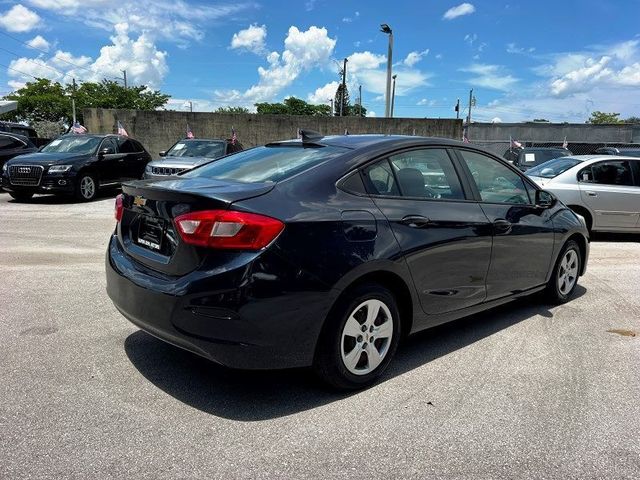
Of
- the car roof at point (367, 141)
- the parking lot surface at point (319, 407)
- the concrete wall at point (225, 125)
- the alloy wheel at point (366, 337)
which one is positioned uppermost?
the concrete wall at point (225, 125)

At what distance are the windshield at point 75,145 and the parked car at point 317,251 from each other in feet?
34.6

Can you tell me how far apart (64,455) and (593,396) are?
314 cm

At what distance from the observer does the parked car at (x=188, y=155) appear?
12344mm

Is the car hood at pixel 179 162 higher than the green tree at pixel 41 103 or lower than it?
lower

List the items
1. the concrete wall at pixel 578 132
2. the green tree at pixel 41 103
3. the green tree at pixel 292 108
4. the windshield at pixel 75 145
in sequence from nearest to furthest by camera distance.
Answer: the windshield at pixel 75 145, the concrete wall at pixel 578 132, the green tree at pixel 41 103, the green tree at pixel 292 108

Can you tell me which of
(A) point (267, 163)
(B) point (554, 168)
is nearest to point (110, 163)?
(B) point (554, 168)

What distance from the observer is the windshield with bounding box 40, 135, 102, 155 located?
13.4 metres

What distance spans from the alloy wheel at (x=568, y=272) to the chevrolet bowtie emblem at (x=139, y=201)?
4006 millimetres

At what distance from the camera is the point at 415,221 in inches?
142

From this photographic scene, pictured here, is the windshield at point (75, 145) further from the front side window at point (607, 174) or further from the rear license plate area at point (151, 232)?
the front side window at point (607, 174)

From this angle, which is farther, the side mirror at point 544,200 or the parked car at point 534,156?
the parked car at point 534,156

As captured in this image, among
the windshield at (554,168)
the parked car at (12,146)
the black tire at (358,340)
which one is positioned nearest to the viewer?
the black tire at (358,340)

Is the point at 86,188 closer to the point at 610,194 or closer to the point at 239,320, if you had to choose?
the point at 610,194

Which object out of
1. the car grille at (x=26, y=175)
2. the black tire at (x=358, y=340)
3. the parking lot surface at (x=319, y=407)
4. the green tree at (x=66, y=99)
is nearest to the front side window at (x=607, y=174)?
the parking lot surface at (x=319, y=407)
